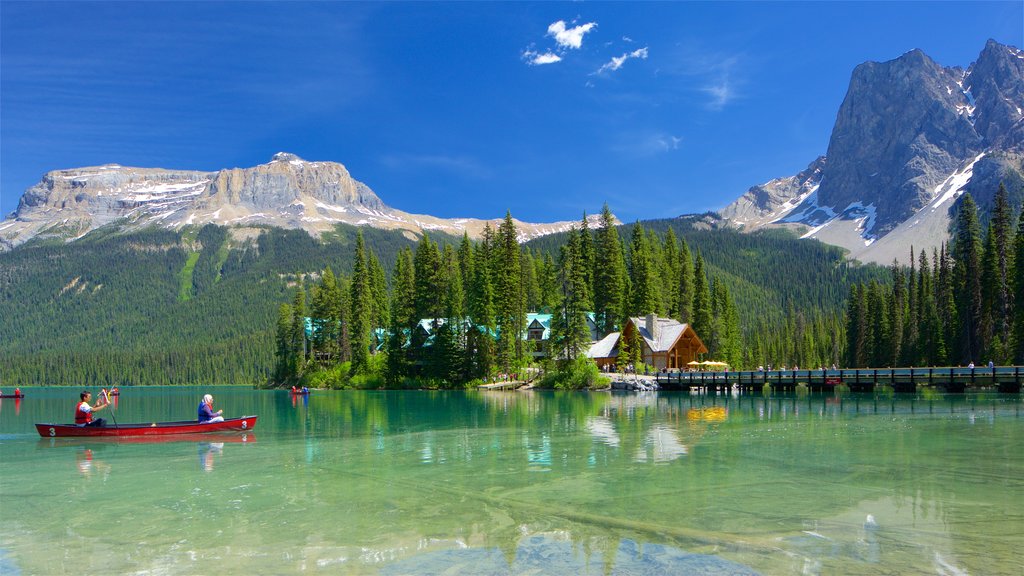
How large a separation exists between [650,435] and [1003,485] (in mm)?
13642

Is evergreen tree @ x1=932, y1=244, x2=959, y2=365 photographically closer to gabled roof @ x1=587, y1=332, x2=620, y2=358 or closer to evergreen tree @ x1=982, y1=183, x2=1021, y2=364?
evergreen tree @ x1=982, y1=183, x2=1021, y2=364

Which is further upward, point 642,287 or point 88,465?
point 642,287

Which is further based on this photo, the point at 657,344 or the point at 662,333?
the point at 662,333

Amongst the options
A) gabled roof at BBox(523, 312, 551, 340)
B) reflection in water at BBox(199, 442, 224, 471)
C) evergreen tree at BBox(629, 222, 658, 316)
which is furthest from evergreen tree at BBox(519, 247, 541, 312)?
reflection in water at BBox(199, 442, 224, 471)

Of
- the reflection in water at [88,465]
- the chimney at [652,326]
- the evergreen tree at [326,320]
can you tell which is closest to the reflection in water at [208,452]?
the reflection in water at [88,465]

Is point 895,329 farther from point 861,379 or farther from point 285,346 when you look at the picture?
point 285,346

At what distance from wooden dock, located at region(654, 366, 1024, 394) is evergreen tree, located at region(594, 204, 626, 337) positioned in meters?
11.9

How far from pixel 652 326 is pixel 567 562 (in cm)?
7051

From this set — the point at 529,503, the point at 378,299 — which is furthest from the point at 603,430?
the point at 378,299

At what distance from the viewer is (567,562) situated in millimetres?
10969

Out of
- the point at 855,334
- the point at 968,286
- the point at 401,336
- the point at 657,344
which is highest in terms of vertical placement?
the point at 968,286

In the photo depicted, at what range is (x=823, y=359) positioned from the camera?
140000 millimetres

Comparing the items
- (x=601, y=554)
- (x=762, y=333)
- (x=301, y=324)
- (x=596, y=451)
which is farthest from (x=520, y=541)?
(x=762, y=333)

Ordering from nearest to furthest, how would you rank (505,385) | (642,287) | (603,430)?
(603,430) → (505,385) → (642,287)
